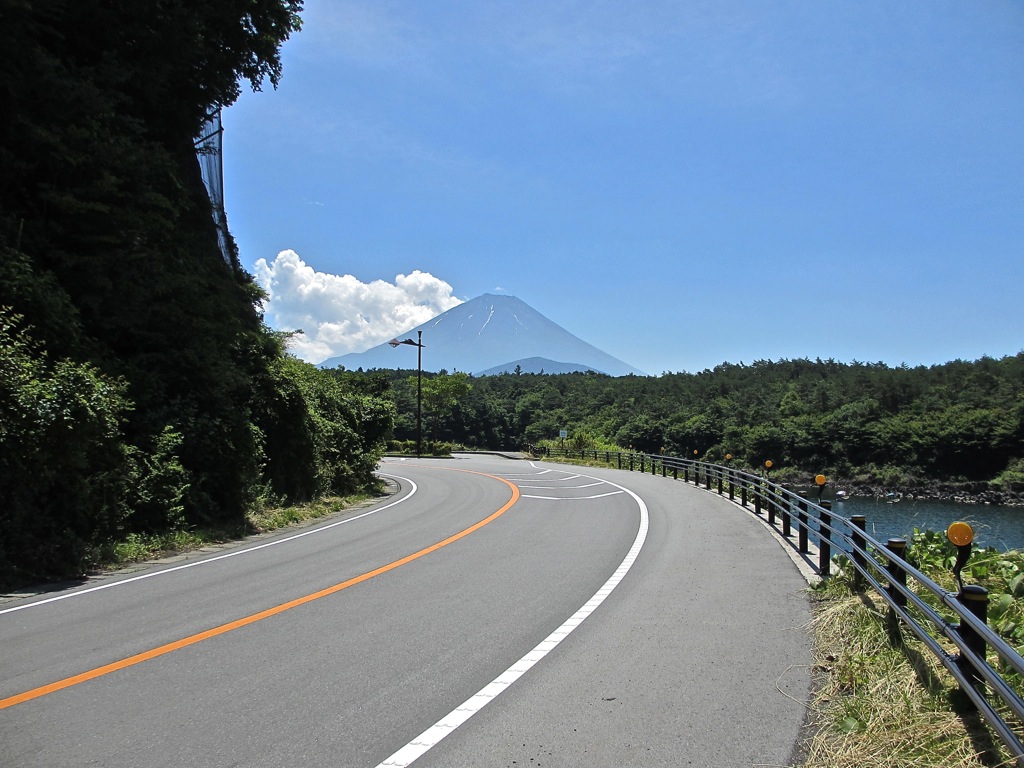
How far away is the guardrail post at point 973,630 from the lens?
3.76 metres

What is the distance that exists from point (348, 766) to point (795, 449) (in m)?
82.3

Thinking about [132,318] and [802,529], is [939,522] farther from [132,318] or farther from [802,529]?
[132,318]

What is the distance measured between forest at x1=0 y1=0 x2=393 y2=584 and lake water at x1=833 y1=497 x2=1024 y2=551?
34.6 ft

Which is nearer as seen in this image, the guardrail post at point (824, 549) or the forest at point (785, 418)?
the guardrail post at point (824, 549)

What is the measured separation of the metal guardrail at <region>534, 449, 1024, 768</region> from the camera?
123 inches

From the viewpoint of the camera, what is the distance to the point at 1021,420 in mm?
63688

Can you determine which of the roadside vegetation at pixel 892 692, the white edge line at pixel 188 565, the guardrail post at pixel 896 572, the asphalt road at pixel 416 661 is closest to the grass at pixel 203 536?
the asphalt road at pixel 416 661

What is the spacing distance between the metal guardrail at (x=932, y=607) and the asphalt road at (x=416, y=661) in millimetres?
758

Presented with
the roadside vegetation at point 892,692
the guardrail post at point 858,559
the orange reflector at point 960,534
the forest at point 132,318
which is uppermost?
the forest at point 132,318

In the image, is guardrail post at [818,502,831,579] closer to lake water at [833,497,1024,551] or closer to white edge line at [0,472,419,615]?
lake water at [833,497,1024,551]

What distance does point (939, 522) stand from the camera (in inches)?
804

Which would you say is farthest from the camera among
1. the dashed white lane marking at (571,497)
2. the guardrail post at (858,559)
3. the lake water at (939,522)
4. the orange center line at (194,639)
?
the dashed white lane marking at (571,497)

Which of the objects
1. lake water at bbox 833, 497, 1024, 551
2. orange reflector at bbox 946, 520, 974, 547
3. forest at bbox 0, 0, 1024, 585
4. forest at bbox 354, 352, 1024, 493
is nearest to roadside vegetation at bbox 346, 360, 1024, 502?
forest at bbox 354, 352, 1024, 493

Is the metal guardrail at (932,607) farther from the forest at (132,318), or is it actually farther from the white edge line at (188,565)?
the forest at (132,318)
